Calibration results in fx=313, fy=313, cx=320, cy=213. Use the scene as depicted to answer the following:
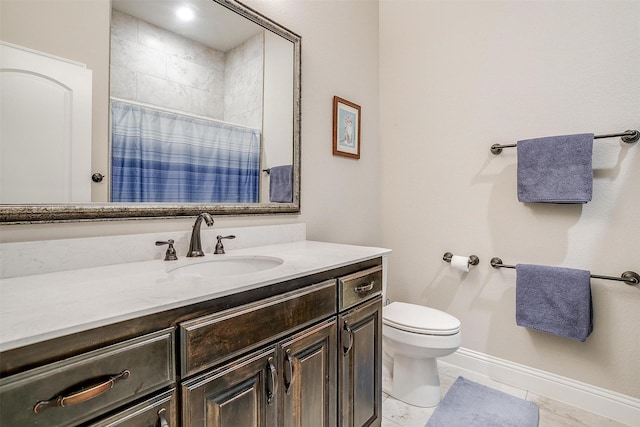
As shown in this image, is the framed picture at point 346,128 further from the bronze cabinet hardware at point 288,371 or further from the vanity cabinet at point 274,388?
the bronze cabinet hardware at point 288,371

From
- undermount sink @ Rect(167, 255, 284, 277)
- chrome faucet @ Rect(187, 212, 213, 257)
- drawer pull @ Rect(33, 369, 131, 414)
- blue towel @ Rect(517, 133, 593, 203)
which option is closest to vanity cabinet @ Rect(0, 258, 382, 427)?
drawer pull @ Rect(33, 369, 131, 414)

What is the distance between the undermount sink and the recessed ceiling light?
1.00 m

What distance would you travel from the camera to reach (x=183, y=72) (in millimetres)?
1295

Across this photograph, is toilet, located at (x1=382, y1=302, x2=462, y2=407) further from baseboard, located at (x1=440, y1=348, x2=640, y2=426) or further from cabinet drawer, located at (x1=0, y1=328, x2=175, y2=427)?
cabinet drawer, located at (x1=0, y1=328, x2=175, y2=427)

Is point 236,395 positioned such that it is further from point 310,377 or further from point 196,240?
Result: point 196,240

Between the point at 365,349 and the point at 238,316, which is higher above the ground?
the point at 238,316

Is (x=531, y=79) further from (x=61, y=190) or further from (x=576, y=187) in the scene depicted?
(x=61, y=190)

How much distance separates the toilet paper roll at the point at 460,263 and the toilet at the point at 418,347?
1.18 feet

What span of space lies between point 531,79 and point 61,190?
7.62ft

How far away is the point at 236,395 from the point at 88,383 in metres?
0.36

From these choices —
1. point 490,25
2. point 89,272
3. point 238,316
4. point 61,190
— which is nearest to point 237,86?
point 61,190

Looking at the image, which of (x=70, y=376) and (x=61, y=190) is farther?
(x=61, y=190)

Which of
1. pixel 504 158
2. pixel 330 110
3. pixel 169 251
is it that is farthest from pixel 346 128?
pixel 169 251

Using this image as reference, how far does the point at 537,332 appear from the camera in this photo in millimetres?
1825
